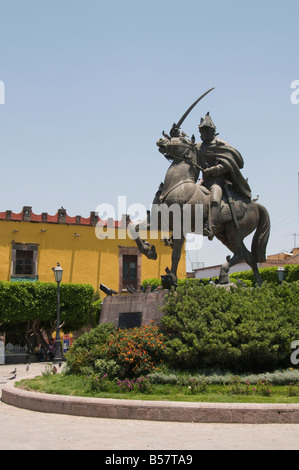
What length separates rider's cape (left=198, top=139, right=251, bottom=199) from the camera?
1315 cm

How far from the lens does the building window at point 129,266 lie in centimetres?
4066

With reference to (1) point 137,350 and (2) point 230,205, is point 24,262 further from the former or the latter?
(1) point 137,350

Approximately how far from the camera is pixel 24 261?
38.0 metres

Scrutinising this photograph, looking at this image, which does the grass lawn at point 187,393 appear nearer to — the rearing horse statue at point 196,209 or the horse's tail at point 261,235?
the rearing horse statue at point 196,209

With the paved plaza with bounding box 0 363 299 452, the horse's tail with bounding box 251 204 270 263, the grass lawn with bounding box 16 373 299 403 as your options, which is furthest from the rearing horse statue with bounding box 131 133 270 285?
the paved plaza with bounding box 0 363 299 452

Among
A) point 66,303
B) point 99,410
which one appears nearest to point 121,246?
point 66,303

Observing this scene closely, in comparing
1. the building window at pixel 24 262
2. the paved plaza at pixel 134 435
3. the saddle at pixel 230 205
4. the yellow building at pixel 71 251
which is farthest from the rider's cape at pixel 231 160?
the building window at pixel 24 262

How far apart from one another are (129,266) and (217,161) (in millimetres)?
28349

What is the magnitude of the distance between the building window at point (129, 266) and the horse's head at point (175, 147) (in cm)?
2804

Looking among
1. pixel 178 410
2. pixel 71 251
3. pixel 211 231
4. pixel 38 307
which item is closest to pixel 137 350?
pixel 178 410
